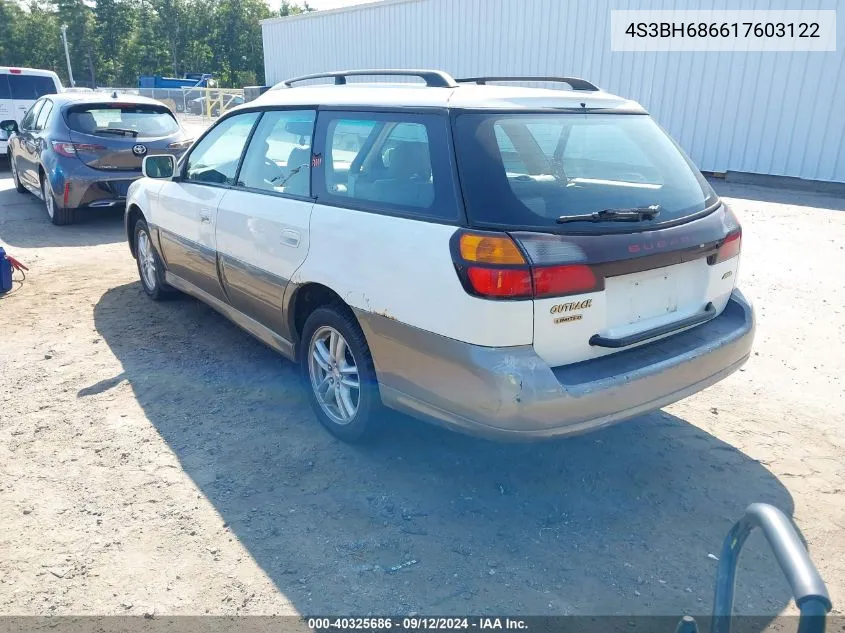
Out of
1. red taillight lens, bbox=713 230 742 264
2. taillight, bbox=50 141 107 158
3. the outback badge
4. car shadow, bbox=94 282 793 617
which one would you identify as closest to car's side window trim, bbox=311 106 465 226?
the outback badge

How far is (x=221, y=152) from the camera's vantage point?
14.8 ft

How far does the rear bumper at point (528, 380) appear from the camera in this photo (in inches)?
103

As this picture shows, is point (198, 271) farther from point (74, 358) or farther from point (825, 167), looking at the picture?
point (825, 167)

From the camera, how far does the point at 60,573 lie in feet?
8.73

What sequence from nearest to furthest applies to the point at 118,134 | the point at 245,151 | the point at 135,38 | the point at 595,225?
Result: the point at 595,225
the point at 245,151
the point at 118,134
the point at 135,38

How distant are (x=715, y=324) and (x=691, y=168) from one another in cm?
81

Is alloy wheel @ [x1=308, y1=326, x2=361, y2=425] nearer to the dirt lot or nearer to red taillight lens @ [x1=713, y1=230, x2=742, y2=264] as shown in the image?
the dirt lot

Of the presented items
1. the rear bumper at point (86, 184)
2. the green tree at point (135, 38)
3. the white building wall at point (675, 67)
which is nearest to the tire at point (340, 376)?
the rear bumper at point (86, 184)

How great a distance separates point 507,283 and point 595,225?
1.61 feet

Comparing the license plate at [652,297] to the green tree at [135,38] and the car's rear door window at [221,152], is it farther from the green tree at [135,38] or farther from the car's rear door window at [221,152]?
the green tree at [135,38]

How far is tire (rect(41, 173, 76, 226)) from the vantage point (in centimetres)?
862

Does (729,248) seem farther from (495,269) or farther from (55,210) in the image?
(55,210)

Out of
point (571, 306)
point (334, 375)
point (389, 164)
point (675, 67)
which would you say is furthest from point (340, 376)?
point (675, 67)

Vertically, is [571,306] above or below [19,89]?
below
